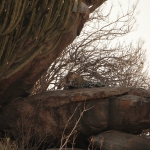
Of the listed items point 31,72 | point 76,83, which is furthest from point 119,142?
point 31,72

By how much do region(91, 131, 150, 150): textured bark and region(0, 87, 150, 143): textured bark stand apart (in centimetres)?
46

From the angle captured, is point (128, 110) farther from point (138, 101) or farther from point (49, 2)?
point (49, 2)

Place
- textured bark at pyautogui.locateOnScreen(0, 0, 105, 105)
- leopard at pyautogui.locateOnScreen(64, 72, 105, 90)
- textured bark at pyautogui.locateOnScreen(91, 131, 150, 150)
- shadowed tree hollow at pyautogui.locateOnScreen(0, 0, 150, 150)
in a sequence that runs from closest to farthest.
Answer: textured bark at pyautogui.locateOnScreen(91, 131, 150, 150) < shadowed tree hollow at pyautogui.locateOnScreen(0, 0, 150, 150) < textured bark at pyautogui.locateOnScreen(0, 0, 105, 105) < leopard at pyautogui.locateOnScreen(64, 72, 105, 90)

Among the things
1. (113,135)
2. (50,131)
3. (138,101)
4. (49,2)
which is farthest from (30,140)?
(49,2)

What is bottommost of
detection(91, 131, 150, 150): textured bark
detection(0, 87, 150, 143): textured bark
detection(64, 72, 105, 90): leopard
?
detection(91, 131, 150, 150): textured bark

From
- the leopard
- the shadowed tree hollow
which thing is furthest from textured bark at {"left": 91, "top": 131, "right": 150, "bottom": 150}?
the leopard

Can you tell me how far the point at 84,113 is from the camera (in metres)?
8.66

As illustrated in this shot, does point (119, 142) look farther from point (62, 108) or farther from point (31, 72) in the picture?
point (31, 72)

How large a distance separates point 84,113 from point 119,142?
1.17 meters

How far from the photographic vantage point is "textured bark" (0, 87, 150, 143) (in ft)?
28.1

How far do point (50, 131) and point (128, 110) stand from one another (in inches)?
71.7

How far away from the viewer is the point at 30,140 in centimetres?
887

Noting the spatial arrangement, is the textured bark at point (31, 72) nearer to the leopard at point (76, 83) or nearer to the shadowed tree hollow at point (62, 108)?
the shadowed tree hollow at point (62, 108)

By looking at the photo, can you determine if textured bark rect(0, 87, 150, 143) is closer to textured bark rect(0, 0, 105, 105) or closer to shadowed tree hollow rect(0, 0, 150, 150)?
shadowed tree hollow rect(0, 0, 150, 150)
